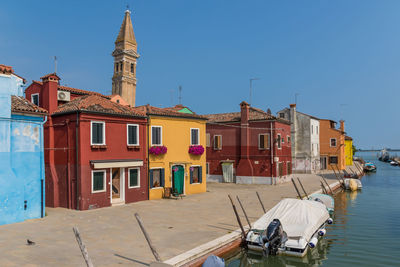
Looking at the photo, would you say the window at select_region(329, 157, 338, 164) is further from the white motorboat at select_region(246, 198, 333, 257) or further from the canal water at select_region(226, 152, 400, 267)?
the white motorboat at select_region(246, 198, 333, 257)

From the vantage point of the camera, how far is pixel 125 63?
70.5 metres

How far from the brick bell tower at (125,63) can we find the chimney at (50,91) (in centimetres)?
4942

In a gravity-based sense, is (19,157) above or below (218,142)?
below

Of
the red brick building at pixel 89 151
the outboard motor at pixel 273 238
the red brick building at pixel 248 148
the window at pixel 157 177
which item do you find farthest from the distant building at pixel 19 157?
the red brick building at pixel 248 148

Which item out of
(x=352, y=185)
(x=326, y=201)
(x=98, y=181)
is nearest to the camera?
(x=98, y=181)

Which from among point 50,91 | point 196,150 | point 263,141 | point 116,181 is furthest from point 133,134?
point 263,141

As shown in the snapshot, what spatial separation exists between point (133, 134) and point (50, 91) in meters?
6.04

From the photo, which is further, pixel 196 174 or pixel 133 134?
pixel 196 174

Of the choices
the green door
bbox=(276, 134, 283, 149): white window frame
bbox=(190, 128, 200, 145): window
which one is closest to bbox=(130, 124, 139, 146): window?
the green door

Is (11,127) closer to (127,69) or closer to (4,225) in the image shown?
(4,225)

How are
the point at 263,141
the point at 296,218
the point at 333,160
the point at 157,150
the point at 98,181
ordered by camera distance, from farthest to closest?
the point at 333,160 → the point at 263,141 → the point at 157,150 → the point at 98,181 → the point at 296,218

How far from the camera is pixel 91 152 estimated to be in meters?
19.8

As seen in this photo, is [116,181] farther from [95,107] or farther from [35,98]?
[35,98]

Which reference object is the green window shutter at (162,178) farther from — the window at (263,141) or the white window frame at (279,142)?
the white window frame at (279,142)
